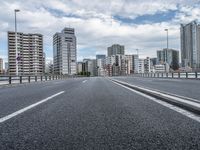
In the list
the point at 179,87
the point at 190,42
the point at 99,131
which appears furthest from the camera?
the point at 190,42

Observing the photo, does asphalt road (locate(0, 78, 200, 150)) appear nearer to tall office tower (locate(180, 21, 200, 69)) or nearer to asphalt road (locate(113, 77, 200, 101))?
asphalt road (locate(113, 77, 200, 101))

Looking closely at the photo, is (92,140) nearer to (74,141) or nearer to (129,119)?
(74,141)

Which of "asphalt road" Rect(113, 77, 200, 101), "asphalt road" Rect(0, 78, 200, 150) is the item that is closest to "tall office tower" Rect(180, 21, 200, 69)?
"asphalt road" Rect(113, 77, 200, 101)

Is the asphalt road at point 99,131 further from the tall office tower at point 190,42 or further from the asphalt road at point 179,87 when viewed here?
the tall office tower at point 190,42

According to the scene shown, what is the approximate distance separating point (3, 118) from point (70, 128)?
5.99 ft

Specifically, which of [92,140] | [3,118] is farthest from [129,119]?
[3,118]

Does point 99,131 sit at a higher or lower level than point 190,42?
lower

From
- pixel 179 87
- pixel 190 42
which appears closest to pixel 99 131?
pixel 179 87

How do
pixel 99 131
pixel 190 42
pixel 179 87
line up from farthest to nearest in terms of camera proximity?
1. pixel 190 42
2. pixel 179 87
3. pixel 99 131

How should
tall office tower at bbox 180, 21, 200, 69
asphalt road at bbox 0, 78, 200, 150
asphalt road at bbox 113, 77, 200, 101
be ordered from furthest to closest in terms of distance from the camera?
tall office tower at bbox 180, 21, 200, 69, asphalt road at bbox 113, 77, 200, 101, asphalt road at bbox 0, 78, 200, 150

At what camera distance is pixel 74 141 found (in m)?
3.50

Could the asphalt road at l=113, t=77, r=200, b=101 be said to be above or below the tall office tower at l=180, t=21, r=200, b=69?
below

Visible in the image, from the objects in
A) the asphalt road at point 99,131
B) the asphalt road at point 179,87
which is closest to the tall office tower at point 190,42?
the asphalt road at point 179,87

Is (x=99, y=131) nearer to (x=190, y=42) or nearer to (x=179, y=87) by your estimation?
(x=179, y=87)
